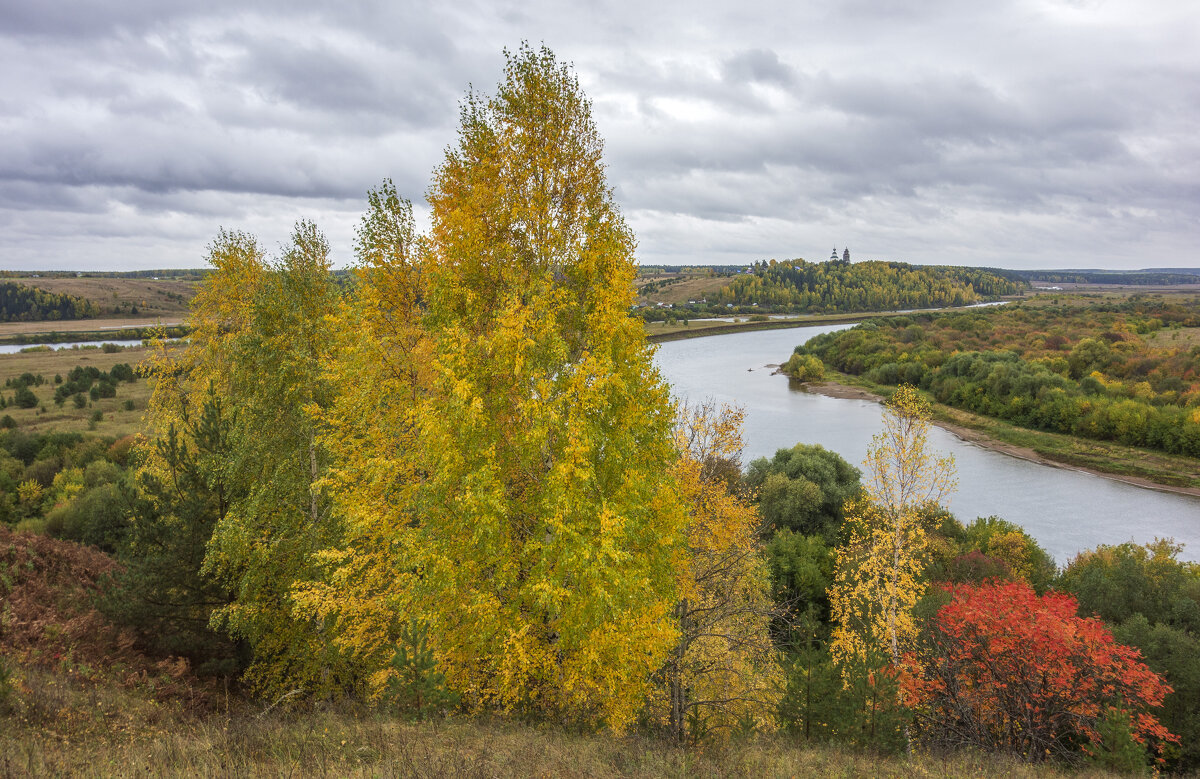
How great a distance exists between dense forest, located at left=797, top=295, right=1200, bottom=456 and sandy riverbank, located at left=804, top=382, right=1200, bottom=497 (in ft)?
18.2

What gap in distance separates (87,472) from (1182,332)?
14637 centimetres

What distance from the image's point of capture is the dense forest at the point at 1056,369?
186 feet

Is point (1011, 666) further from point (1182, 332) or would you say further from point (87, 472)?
point (1182, 332)

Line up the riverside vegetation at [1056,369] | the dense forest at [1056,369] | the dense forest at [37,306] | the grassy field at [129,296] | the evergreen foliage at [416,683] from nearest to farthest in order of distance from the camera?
the evergreen foliage at [416,683]
the riverside vegetation at [1056,369]
the dense forest at [1056,369]
the dense forest at [37,306]
the grassy field at [129,296]

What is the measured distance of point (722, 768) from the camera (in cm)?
827

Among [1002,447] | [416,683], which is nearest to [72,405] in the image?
[416,683]

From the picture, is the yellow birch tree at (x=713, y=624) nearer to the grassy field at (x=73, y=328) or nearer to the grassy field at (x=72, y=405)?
the grassy field at (x=72, y=405)

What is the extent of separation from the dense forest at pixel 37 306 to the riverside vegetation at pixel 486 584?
15930 centimetres

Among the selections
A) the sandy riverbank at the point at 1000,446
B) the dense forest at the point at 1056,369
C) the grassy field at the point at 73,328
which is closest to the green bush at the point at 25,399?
the grassy field at the point at 73,328

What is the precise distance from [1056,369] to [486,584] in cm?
9356

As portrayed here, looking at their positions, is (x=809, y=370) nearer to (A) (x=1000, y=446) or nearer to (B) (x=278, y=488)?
(A) (x=1000, y=446)

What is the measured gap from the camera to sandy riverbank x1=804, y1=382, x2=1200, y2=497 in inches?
1869

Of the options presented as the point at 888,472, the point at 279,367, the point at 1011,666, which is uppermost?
the point at 279,367

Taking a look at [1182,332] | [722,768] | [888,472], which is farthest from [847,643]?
[1182,332]
